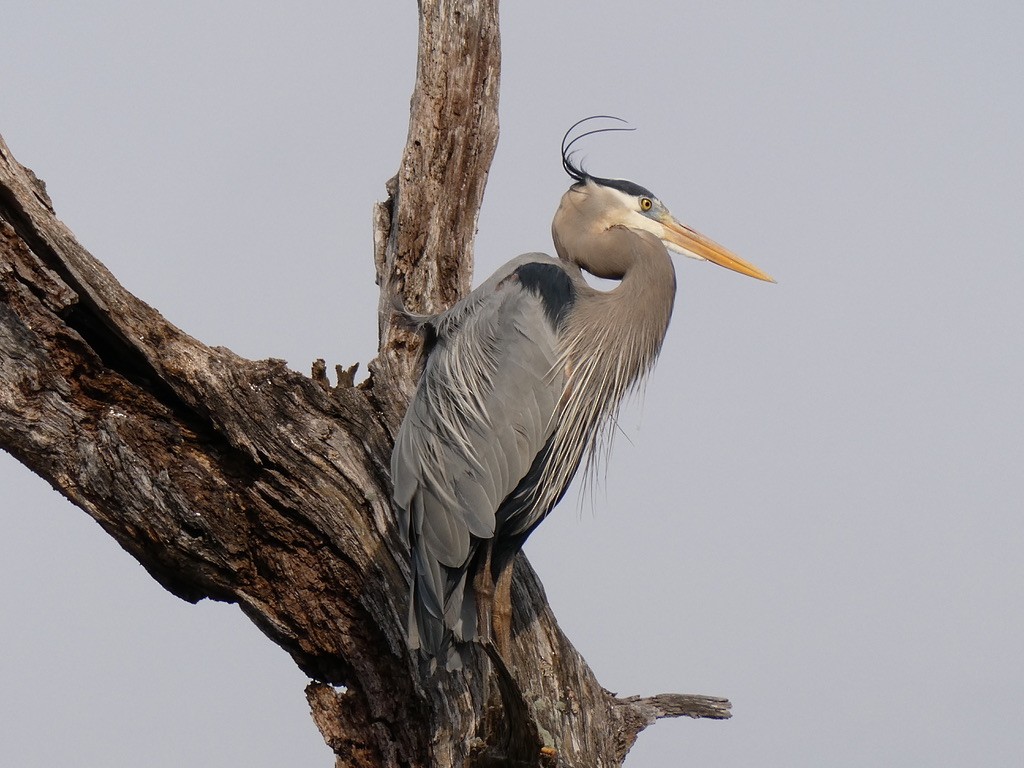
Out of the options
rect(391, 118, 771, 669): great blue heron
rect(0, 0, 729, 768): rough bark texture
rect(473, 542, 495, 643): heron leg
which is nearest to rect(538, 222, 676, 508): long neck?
rect(391, 118, 771, 669): great blue heron

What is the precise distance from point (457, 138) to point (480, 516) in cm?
133

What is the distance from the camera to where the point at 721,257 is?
416 cm

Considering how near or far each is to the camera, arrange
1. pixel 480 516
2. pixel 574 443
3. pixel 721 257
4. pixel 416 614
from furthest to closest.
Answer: pixel 721 257, pixel 574 443, pixel 480 516, pixel 416 614

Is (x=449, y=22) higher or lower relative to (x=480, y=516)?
higher

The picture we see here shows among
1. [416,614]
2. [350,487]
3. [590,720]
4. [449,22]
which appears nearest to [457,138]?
[449,22]

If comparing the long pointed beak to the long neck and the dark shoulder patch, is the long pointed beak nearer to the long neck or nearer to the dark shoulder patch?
the long neck

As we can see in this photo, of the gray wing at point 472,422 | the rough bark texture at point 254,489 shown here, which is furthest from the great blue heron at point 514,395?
the rough bark texture at point 254,489

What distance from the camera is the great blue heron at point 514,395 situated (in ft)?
11.1

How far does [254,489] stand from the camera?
333 cm

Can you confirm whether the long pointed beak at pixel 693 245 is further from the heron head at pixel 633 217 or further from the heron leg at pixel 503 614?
the heron leg at pixel 503 614

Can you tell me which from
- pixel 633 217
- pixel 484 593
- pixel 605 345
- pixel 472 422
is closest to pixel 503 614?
pixel 484 593

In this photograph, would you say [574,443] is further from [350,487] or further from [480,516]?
[350,487]

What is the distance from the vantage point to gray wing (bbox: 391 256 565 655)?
3.37 meters

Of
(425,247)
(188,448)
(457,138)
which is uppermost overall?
(457,138)
